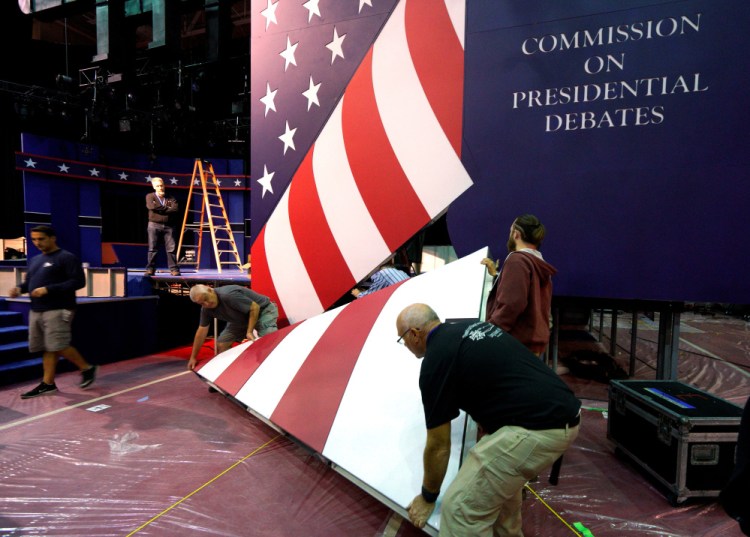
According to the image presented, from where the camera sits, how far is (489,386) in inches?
55.3

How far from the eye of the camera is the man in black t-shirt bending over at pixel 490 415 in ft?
4.53

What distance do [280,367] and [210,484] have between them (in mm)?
930

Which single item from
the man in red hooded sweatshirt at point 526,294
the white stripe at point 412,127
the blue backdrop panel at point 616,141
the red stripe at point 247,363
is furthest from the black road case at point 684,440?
the red stripe at point 247,363

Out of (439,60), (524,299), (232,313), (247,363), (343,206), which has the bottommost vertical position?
(247,363)

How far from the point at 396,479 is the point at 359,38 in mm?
4002

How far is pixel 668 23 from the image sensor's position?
298 cm

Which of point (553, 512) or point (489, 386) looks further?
point (553, 512)

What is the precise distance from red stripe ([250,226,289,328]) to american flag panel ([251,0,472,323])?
13 millimetres

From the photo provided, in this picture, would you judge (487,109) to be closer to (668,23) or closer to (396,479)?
(668,23)

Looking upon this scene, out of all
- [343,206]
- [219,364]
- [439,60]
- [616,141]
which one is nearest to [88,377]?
[219,364]

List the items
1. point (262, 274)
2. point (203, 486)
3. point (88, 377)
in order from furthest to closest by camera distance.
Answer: point (262, 274), point (88, 377), point (203, 486)

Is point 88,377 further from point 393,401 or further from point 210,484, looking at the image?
point 393,401

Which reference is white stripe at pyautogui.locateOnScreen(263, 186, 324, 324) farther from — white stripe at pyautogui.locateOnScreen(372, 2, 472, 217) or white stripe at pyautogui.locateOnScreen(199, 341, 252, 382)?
white stripe at pyautogui.locateOnScreen(372, 2, 472, 217)

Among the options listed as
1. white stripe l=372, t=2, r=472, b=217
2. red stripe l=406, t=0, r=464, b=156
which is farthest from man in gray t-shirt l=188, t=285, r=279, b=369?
red stripe l=406, t=0, r=464, b=156
